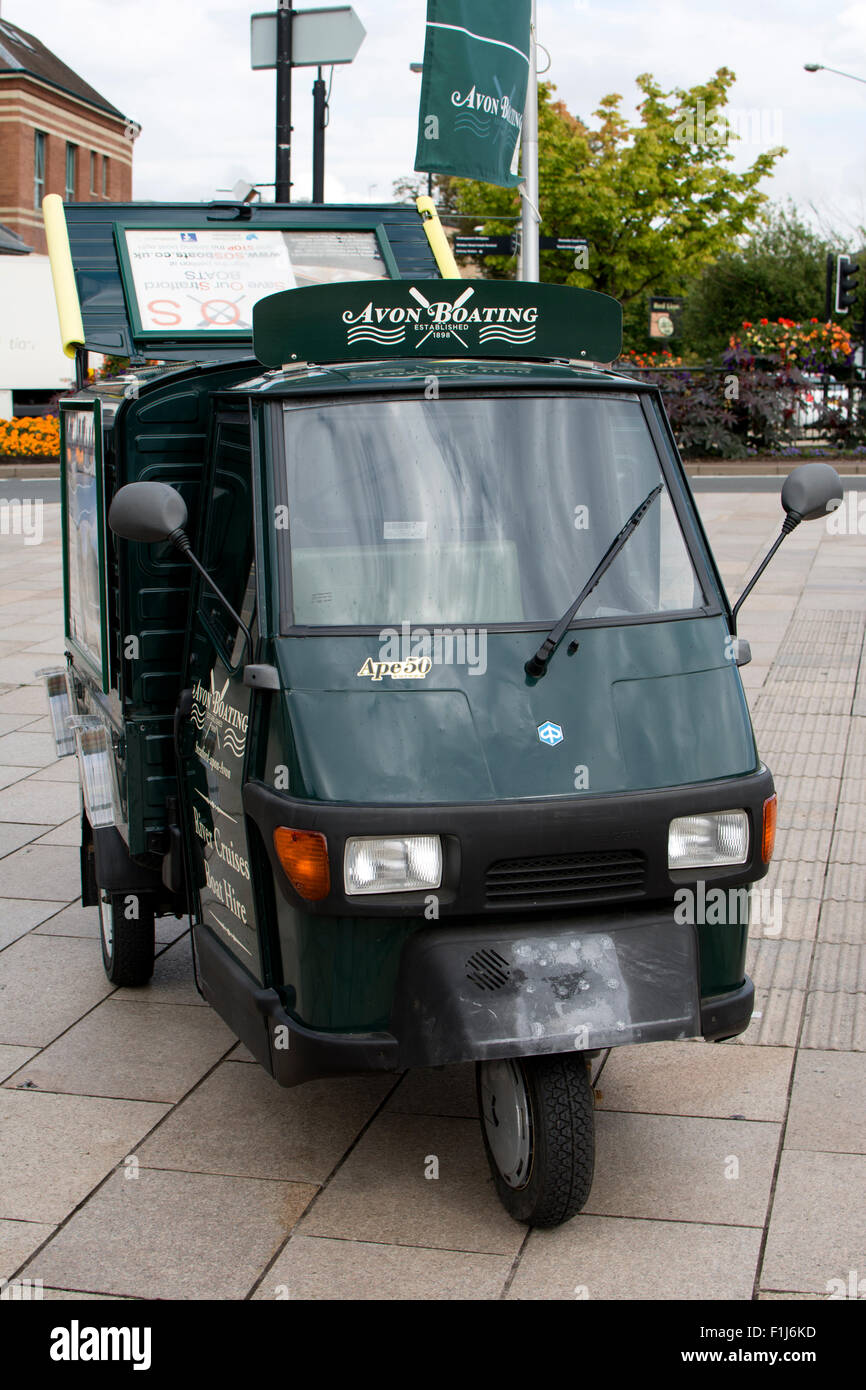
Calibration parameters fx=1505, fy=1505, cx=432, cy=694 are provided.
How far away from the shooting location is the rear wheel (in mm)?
5402

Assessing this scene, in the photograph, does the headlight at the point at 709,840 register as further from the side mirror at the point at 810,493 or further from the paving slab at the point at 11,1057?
the paving slab at the point at 11,1057

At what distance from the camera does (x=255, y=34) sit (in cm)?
1241

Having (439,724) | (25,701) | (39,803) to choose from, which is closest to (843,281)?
(25,701)

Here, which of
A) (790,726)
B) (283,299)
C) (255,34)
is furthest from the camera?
Result: (255,34)

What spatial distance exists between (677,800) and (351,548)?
1.10m

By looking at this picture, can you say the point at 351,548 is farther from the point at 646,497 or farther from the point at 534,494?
the point at 646,497

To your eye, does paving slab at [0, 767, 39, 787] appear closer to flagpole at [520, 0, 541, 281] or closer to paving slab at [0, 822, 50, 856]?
paving slab at [0, 822, 50, 856]

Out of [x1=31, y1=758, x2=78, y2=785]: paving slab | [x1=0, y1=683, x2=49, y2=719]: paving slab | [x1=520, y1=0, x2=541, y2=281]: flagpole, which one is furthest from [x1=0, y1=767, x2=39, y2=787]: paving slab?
[x1=520, y1=0, x2=541, y2=281]: flagpole

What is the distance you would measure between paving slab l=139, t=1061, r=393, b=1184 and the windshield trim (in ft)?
5.11

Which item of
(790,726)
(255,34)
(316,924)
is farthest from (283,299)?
(255,34)

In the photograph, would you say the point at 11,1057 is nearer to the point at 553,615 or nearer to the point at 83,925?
the point at 83,925

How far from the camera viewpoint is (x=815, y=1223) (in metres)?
3.94

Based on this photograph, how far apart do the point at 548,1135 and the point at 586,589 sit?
4.61ft

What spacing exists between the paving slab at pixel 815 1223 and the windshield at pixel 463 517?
1.62 metres
